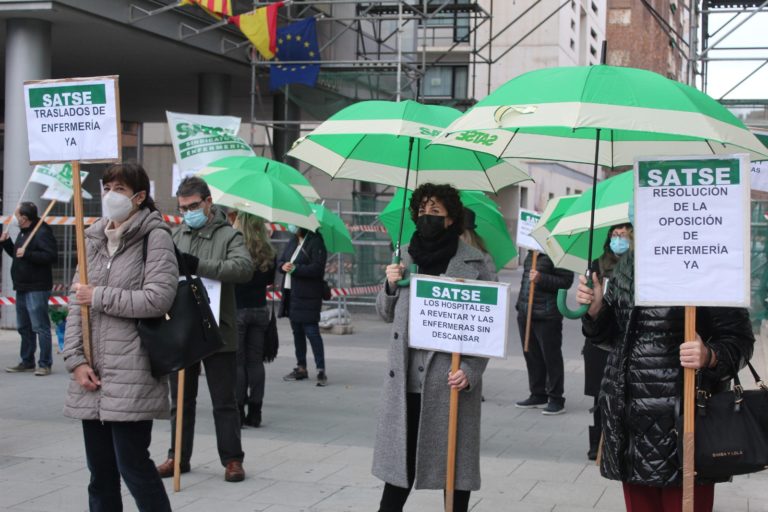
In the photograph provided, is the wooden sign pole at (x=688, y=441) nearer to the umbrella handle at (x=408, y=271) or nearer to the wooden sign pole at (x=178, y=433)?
the umbrella handle at (x=408, y=271)

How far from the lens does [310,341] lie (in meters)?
11.9

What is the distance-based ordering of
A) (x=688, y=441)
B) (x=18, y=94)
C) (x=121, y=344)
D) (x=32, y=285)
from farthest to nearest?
(x=18, y=94) → (x=32, y=285) → (x=121, y=344) → (x=688, y=441)


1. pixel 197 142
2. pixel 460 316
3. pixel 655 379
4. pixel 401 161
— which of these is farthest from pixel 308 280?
pixel 655 379

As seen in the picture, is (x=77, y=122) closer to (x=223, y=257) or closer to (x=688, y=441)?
(x=223, y=257)

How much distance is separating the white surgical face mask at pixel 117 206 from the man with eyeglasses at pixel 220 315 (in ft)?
6.41

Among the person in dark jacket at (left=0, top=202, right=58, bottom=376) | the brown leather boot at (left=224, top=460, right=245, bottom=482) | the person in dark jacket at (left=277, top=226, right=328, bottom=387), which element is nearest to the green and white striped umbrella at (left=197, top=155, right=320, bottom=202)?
the person in dark jacket at (left=277, top=226, right=328, bottom=387)

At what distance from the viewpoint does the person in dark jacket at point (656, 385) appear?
425 cm

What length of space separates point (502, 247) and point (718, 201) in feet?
14.3

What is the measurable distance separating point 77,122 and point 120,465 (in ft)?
6.16

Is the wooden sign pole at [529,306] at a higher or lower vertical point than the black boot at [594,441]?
higher

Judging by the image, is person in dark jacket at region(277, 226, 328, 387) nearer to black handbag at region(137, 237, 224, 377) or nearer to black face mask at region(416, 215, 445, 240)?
black face mask at region(416, 215, 445, 240)

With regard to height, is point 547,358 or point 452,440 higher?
point 452,440

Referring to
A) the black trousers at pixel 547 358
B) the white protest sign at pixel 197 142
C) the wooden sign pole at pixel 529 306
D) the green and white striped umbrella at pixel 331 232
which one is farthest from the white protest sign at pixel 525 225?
the white protest sign at pixel 197 142

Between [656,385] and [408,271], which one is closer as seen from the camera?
[656,385]
